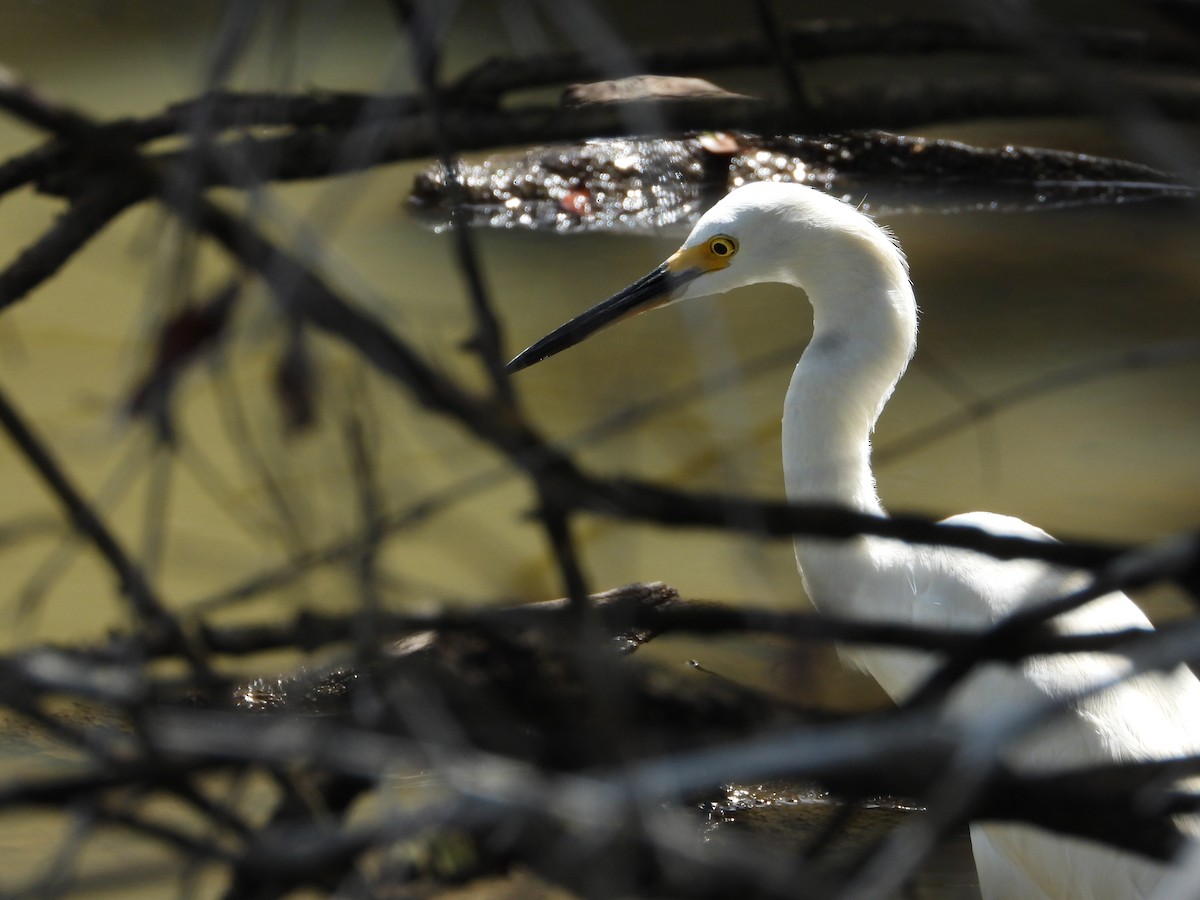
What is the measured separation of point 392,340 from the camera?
62 centimetres

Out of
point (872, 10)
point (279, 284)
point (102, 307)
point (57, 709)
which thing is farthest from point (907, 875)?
point (872, 10)

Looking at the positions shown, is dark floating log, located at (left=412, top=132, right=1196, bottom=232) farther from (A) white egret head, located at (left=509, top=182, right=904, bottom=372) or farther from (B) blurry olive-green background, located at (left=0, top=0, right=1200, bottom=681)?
(A) white egret head, located at (left=509, top=182, right=904, bottom=372)

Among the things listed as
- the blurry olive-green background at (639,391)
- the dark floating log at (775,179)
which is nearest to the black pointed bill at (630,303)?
the blurry olive-green background at (639,391)

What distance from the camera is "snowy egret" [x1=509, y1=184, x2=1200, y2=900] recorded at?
1.86 metres

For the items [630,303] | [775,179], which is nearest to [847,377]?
[630,303]

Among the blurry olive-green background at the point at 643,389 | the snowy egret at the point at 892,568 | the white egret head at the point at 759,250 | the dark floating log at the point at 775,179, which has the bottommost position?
the snowy egret at the point at 892,568

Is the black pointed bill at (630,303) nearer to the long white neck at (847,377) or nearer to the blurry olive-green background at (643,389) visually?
the blurry olive-green background at (643,389)

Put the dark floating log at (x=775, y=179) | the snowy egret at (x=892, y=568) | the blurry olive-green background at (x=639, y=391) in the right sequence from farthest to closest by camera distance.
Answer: the dark floating log at (x=775, y=179), the blurry olive-green background at (x=639, y=391), the snowy egret at (x=892, y=568)

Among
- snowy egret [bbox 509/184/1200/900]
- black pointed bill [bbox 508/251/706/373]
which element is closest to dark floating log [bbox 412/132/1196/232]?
black pointed bill [bbox 508/251/706/373]

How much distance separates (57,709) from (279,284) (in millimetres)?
2186

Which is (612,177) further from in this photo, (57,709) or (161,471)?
(161,471)

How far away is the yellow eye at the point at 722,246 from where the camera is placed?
2.05 metres

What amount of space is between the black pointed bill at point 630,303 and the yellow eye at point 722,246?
4 cm

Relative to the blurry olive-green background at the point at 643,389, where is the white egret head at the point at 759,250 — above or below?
below
